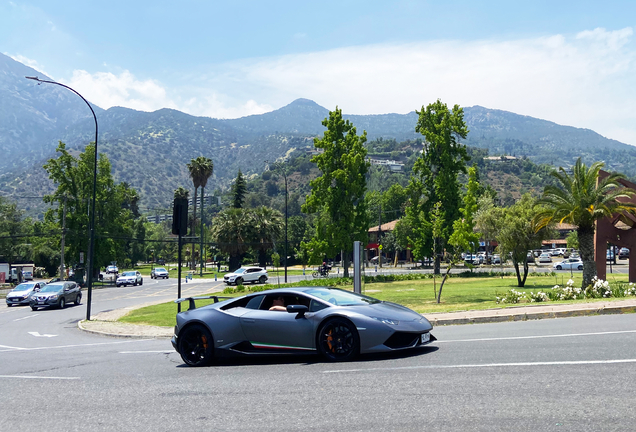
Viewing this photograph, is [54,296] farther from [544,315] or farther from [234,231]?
[234,231]

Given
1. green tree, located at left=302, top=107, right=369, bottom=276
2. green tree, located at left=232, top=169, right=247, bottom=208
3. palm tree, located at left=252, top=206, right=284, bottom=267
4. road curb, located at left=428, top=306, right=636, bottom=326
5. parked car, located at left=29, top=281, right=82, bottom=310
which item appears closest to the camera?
road curb, located at left=428, top=306, right=636, bottom=326

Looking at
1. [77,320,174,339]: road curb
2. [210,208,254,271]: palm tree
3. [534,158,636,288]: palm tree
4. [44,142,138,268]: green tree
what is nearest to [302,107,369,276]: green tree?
[534,158,636,288]: palm tree

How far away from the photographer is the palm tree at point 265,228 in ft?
269

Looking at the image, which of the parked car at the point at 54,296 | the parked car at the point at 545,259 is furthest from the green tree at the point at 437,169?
the parked car at the point at 54,296

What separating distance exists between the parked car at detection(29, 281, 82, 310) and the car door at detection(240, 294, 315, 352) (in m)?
30.2

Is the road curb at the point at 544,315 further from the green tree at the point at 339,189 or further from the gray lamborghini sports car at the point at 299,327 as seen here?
the green tree at the point at 339,189

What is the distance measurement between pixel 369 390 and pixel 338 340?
230cm

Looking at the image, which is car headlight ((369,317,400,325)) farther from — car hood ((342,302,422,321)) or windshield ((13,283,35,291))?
windshield ((13,283,35,291))

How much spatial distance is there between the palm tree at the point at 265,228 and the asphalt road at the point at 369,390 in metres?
70.0

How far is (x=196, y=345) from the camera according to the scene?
10367 mm

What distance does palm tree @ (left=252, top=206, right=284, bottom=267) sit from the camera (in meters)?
82.0

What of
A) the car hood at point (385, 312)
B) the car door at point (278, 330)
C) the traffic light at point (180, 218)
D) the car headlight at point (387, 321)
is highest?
the traffic light at point (180, 218)

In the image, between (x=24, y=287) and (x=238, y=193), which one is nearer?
(x=24, y=287)

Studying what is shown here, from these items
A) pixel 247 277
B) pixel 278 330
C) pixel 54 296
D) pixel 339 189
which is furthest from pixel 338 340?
pixel 247 277
